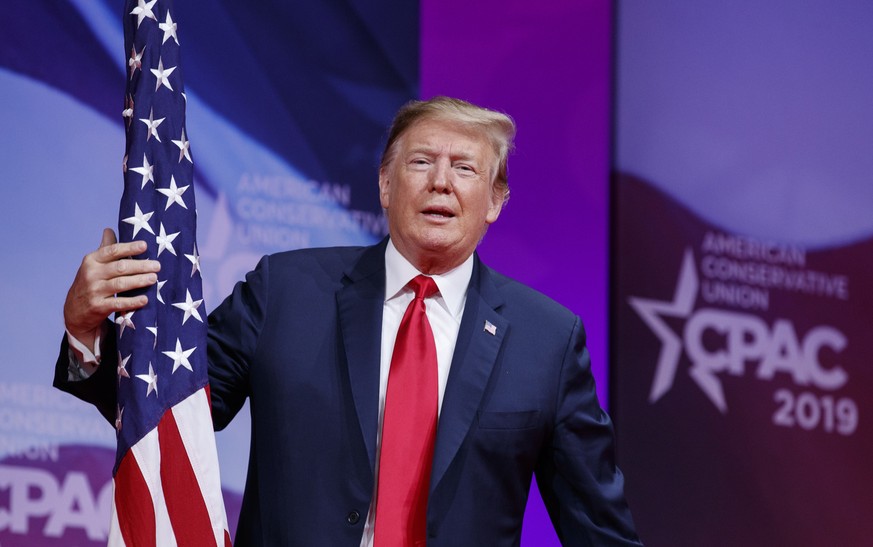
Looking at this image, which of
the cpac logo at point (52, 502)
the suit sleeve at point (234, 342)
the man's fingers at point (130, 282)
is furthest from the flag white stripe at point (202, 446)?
the cpac logo at point (52, 502)

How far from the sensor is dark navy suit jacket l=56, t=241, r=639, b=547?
195 cm

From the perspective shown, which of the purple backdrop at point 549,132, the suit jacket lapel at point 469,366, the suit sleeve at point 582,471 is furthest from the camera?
the purple backdrop at point 549,132

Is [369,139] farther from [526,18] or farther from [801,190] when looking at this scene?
[801,190]

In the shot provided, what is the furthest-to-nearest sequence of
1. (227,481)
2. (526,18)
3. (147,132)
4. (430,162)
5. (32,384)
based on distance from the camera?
1. (526,18)
2. (227,481)
3. (32,384)
4. (430,162)
5. (147,132)

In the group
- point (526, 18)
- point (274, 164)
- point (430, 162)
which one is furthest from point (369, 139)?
point (430, 162)

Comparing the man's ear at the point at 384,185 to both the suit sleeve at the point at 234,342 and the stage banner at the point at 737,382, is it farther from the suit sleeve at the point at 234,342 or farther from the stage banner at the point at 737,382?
the stage banner at the point at 737,382

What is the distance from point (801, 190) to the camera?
13.4ft

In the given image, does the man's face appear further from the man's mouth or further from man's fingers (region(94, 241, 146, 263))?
man's fingers (region(94, 241, 146, 263))

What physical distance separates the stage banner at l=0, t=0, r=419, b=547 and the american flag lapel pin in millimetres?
1305

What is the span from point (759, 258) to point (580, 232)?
69cm

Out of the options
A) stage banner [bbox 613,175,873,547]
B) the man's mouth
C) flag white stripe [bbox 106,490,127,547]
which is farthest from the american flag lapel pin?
stage banner [bbox 613,175,873,547]

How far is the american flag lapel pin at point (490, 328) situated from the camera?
2109 millimetres

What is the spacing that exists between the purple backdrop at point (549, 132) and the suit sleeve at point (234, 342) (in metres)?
1.79

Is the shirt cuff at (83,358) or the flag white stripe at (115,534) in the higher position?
the shirt cuff at (83,358)
